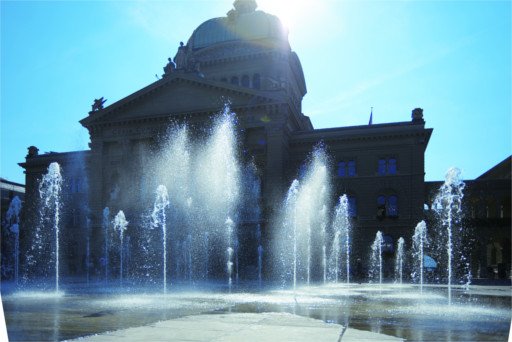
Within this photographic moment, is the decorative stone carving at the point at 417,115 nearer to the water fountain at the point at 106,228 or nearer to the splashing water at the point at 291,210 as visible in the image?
the splashing water at the point at 291,210

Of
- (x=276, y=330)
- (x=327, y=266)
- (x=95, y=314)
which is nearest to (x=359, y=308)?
(x=276, y=330)

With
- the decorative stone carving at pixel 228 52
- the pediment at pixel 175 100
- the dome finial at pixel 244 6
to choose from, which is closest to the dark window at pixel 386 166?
the pediment at pixel 175 100

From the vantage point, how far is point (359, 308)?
44.0ft

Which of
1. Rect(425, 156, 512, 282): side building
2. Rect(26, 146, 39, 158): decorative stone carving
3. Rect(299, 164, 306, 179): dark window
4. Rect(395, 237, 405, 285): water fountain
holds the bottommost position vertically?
Rect(395, 237, 405, 285): water fountain

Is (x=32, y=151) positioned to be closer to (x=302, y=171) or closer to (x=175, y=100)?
(x=175, y=100)

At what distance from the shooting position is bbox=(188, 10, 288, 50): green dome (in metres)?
59.1

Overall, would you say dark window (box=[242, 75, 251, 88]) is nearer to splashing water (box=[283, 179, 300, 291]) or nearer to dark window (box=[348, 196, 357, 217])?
splashing water (box=[283, 179, 300, 291])

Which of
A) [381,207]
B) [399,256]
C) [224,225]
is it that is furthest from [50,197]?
[399,256]

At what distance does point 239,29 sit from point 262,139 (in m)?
18.8

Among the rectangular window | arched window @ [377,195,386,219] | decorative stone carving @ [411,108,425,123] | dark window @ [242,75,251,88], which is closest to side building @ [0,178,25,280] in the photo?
dark window @ [242,75,251,88]

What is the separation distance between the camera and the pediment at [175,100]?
4750 centimetres

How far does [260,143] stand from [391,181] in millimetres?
11949

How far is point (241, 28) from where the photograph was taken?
60344 mm

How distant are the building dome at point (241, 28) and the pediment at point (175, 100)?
12746 mm
